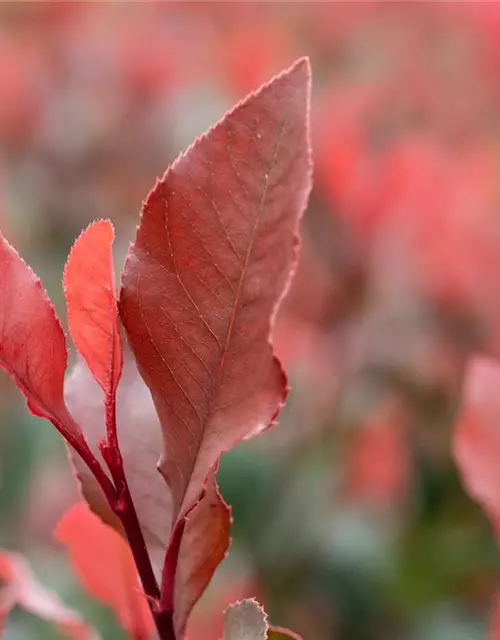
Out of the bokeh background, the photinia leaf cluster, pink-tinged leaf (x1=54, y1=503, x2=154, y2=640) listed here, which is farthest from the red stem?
the bokeh background

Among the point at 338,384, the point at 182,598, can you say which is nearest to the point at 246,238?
the point at 182,598

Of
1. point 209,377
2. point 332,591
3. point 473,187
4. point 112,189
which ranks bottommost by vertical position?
point 332,591

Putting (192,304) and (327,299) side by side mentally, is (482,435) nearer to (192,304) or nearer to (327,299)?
(192,304)

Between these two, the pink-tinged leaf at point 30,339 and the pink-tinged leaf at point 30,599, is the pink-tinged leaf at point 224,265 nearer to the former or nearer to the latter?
the pink-tinged leaf at point 30,339

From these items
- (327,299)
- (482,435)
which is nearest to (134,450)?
(482,435)

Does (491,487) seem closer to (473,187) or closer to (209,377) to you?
(209,377)

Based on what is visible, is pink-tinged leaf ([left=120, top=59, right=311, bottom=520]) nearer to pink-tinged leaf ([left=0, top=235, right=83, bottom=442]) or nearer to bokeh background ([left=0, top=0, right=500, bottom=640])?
pink-tinged leaf ([left=0, top=235, right=83, bottom=442])

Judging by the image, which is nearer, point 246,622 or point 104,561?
point 246,622
